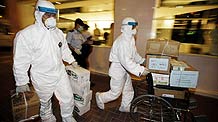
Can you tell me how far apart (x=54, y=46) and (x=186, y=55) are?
2908 mm

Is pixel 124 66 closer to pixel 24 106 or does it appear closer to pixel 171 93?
pixel 171 93

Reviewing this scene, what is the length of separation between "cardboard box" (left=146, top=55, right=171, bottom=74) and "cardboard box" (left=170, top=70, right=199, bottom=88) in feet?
0.31

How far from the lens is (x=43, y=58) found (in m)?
1.85

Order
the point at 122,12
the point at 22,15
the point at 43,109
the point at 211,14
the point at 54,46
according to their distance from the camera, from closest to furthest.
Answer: the point at 54,46
the point at 43,109
the point at 211,14
the point at 122,12
the point at 22,15

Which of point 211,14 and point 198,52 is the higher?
point 211,14

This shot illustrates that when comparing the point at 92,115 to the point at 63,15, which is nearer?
the point at 92,115

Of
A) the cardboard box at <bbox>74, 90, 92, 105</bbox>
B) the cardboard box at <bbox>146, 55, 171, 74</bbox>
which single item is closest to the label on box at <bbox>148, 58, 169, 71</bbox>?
the cardboard box at <bbox>146, 55, 171, 74</bbox>

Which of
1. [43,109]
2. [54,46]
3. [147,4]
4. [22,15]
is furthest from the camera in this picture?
[22,15]

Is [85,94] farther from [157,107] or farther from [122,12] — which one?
[122,12]

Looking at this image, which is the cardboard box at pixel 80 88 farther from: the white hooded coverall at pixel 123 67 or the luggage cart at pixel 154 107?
the luggage cart at pixel 154 107

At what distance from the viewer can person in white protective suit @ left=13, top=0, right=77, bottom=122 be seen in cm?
176

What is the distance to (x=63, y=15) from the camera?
18.4 ft

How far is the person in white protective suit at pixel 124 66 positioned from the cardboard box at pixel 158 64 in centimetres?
9

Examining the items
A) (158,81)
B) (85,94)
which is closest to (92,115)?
(85,94)
